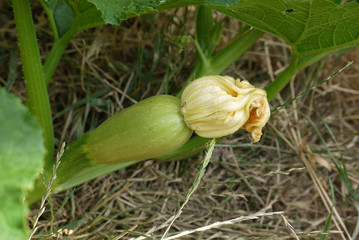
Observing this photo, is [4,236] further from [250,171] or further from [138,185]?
[250,171]

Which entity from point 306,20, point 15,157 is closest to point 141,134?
point 15,157

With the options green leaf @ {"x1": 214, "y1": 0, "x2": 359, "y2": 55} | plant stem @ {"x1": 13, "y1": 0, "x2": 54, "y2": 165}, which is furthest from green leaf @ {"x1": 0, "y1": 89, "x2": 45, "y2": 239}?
green leaf @ {"x1": 214, "y1": 0, "x2": 359, "y2": 55}

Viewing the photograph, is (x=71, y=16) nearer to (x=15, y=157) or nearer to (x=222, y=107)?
(x=222, y=107)

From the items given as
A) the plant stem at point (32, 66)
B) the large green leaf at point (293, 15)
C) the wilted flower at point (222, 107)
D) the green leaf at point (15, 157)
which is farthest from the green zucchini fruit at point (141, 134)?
the green leaf at point (15, 157)

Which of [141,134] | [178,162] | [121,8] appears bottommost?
[178,162]

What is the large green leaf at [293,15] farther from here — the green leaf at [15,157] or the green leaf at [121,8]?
the green leaf at [15,157]

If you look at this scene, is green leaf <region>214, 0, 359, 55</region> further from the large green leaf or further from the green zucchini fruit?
the green zucchini fruit
